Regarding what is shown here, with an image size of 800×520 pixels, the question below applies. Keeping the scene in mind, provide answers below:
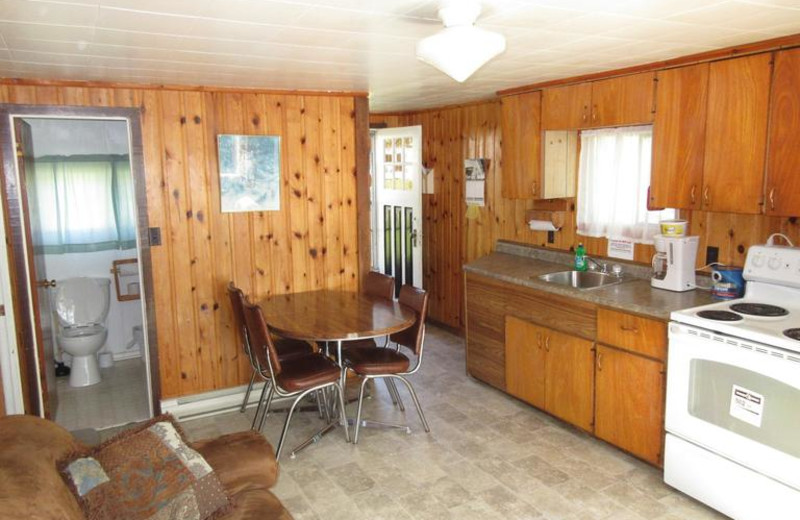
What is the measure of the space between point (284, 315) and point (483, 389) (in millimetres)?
1559

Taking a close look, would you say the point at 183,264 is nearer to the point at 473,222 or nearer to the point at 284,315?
the point at 284,315

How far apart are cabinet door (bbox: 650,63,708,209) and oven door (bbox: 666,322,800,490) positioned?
0.79 m

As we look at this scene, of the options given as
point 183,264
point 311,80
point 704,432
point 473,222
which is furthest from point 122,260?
point 704,432

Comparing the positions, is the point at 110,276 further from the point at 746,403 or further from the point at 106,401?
the point at 746,403

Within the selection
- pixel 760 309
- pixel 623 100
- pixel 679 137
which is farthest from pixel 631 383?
pixel 623 100

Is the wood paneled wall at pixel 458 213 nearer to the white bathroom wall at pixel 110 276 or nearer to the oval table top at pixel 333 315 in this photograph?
the oval table top at pixel 333 315

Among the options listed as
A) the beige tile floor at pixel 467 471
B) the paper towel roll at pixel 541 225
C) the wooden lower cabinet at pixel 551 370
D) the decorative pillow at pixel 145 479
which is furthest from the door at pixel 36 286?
the paper towel roll at pixel 541 225

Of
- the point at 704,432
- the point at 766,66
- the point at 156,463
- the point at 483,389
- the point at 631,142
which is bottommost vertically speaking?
the point at 483,389

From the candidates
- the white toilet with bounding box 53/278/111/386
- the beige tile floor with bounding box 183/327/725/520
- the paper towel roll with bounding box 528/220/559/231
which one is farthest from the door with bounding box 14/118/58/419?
the paper towel roll with bounding box 528/220/559/231

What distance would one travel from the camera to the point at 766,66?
8.95 ft

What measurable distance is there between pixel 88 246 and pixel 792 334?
4800 millimetres

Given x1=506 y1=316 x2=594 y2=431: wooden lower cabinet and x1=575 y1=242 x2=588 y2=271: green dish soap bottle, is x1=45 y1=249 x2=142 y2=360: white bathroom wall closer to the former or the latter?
x1=506 y1=316 x2=594 y2=431: wooden lower cabinet

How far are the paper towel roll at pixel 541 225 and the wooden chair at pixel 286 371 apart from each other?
1.90 metres

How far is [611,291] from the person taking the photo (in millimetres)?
3357
